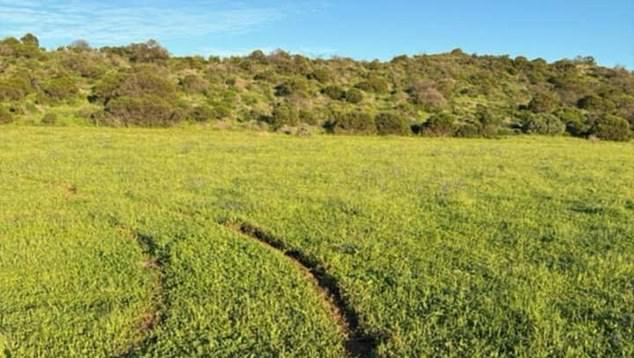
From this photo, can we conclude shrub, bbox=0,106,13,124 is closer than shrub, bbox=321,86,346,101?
Yes

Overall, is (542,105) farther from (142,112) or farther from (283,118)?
(142,112)

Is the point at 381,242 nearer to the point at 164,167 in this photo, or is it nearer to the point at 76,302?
the point at 76,302

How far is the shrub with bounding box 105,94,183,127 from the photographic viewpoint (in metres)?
36.1

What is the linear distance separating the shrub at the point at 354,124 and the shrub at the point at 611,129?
13.6 meters

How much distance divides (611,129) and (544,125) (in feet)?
12.3

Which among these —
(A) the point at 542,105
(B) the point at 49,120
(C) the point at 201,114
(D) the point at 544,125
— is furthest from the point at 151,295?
(A) the point at 542,105

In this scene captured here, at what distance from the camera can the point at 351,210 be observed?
12.1 meters

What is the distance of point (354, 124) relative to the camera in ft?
120

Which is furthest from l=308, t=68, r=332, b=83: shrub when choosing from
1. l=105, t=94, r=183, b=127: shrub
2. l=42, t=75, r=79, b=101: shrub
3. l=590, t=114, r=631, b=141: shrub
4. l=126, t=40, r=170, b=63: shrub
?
l=590, t=114, r=631, b=141: shrub

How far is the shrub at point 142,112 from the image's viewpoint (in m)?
36.1

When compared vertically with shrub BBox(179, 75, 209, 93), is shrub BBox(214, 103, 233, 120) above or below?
below

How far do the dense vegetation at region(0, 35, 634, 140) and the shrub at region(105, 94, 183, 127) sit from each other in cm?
6

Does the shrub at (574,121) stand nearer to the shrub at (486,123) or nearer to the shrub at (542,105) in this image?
the shrub at (542,105)

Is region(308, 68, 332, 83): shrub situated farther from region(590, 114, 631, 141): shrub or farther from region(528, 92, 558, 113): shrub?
region(590, 114, 631, 141): shrub
